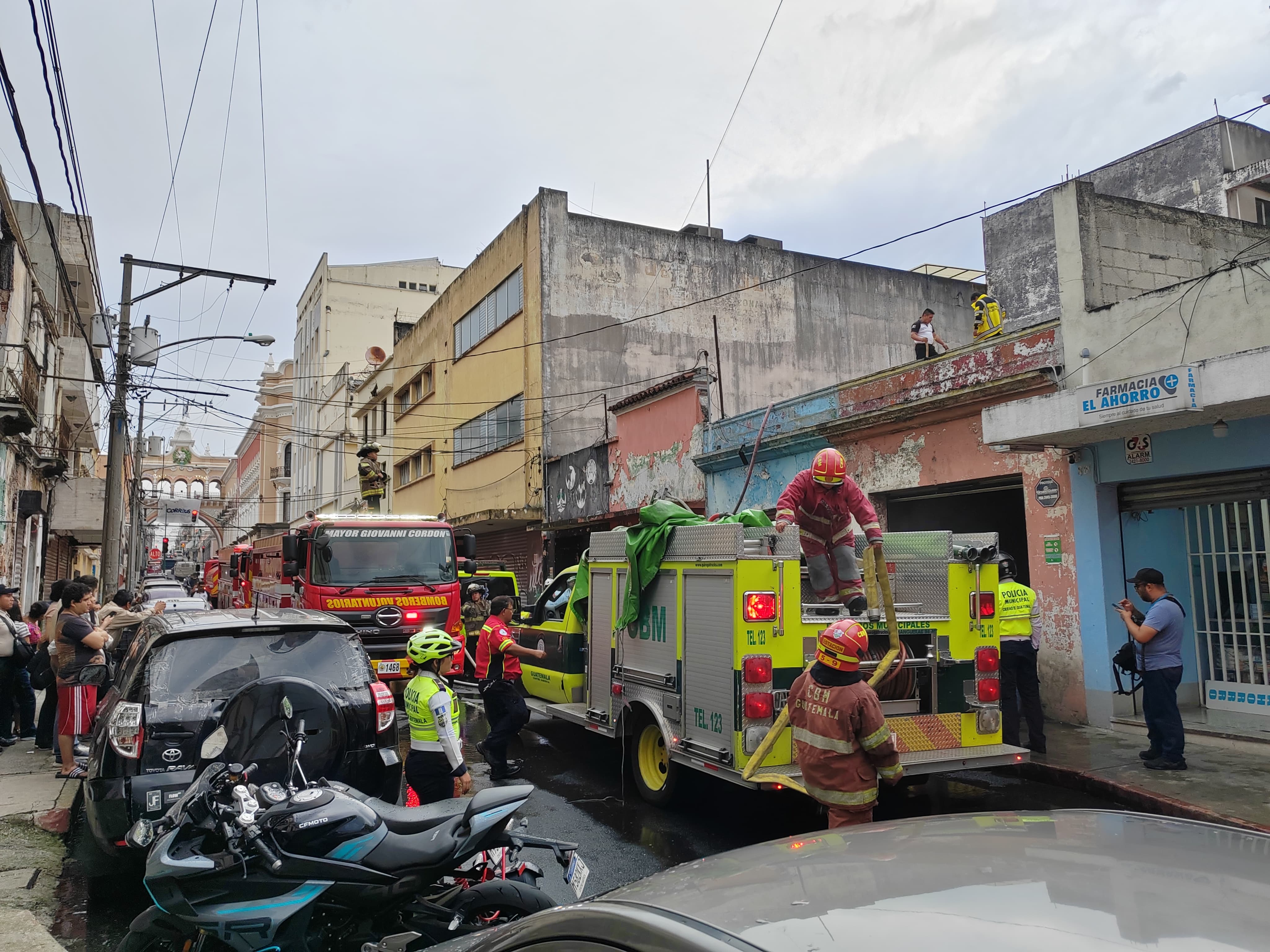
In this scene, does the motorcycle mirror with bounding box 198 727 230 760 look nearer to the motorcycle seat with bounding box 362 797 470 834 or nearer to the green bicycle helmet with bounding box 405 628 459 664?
the green bicycle helmet with bounding box 405 628 459 664

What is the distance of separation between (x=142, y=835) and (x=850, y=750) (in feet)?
12.2

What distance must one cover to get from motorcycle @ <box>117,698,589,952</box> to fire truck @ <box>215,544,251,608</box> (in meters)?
16.3

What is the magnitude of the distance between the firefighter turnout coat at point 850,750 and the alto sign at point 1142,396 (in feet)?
16.8

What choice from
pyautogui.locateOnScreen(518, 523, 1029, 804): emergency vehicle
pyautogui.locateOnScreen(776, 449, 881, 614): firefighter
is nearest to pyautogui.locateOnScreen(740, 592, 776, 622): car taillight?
pyautogui.locateOnScreen(518, 523, 1029, 804): emergency vehicle

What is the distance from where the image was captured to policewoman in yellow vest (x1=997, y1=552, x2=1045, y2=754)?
8664 mm

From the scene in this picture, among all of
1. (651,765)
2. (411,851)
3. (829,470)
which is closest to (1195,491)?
(829,470)

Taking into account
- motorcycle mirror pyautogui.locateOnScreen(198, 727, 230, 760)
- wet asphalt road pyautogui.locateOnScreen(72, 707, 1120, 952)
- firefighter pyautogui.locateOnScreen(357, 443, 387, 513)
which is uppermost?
firefighter pyautogui.locateOnScreen(357, 443, 387, 513)

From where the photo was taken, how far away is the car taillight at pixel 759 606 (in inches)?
245

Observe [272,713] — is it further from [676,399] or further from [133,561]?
[133,561]

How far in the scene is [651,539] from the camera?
742 cm

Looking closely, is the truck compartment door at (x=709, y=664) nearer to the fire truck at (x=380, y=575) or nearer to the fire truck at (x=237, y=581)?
the fire truck at (x=380, y=575)

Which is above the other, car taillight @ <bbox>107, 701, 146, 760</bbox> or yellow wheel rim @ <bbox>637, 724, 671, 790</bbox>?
car taillight @ <bbox>107, 701, 146, 760</bbox>

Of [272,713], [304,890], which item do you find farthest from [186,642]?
[304,890]

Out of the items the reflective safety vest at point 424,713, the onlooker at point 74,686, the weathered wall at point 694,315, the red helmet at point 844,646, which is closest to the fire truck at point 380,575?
the onlooker at point 74,686
